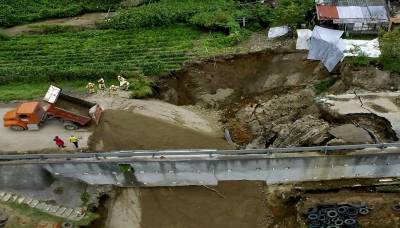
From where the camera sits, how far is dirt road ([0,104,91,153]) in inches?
987

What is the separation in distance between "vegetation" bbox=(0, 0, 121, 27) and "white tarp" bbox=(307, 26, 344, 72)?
777 inches

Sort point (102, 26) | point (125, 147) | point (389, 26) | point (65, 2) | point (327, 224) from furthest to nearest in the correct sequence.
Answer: point (65, 2), point (102, 26), point (389, 26), point (125, 147), point (327, 224)

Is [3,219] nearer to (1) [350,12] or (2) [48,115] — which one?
(2) [48,115]

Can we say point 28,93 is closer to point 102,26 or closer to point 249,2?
point 102,26

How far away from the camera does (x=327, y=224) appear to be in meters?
21.5

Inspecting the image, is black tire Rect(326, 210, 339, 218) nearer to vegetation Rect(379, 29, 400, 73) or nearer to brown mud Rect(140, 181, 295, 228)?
brown mud Rect(140, 181, 295, 228)

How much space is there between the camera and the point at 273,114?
1200 inches

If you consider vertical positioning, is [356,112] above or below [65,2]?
below

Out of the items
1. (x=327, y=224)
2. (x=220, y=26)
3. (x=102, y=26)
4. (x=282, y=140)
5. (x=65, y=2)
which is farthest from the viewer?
(x=65, y=2)

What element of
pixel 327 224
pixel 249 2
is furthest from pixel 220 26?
pixel 327 224

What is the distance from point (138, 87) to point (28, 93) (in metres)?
7.27

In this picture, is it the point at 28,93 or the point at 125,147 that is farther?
the point at 28,93

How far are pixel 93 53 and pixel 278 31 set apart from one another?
14306 mm

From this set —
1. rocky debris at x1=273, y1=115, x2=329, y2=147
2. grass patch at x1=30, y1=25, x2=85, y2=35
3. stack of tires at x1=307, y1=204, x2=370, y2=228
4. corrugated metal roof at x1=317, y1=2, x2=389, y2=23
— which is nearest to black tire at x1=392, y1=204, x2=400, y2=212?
stack of tires at x1=307, y1=204, x2=370, y2=228
